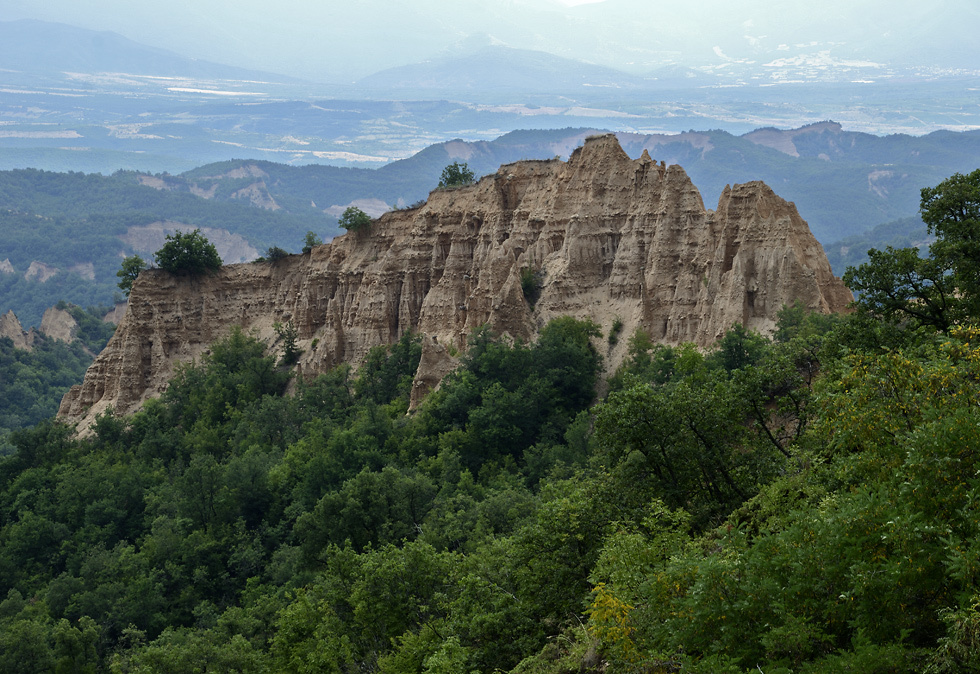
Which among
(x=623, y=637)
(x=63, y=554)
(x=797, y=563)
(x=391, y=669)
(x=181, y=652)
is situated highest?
(x=797, y=563)

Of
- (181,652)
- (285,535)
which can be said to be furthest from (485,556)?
(285,535)

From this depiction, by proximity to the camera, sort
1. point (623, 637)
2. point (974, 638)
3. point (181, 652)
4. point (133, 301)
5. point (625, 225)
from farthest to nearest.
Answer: point (133, 301) → point (625, 225) → point (181, 652) → point (623, 637) → point (974, 638)

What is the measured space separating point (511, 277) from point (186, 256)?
1239 inches

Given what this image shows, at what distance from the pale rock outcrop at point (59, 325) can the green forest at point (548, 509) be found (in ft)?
303

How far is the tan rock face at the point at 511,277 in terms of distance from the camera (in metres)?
47.8

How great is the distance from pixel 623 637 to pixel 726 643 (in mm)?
1803

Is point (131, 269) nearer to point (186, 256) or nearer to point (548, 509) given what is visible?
point (186, 256)

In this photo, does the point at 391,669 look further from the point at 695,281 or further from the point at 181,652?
the point at 695,281

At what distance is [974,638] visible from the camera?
9477 mm

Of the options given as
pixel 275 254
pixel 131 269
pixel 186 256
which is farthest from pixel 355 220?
pixel 131 269

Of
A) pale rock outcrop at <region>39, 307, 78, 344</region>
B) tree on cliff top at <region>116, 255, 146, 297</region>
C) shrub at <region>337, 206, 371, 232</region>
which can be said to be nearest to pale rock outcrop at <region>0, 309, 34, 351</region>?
pale rock outcrop at <region>39, 307, 78, 344</region>

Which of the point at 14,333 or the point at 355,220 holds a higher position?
the point at 355,220

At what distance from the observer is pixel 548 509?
71.2ft

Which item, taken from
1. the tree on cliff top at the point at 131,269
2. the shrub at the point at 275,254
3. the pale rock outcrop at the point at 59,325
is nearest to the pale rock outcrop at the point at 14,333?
the pale rock outcrop at the point at 59,325
